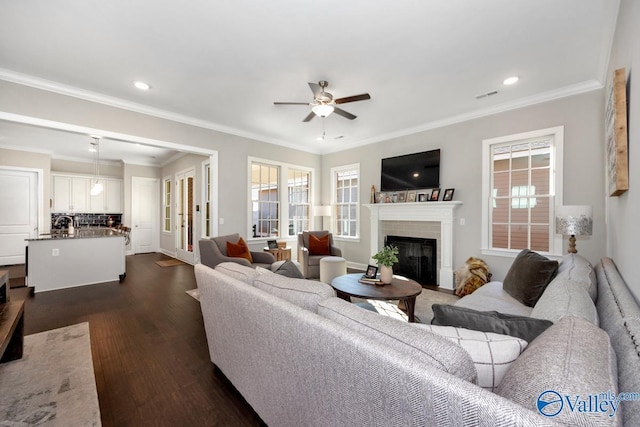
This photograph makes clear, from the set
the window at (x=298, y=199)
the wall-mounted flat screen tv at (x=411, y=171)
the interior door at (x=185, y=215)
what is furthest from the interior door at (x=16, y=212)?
the wall-mounted flat screen tv at (x=411, y=171)

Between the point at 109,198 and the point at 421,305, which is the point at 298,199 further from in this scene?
the point at 109,198

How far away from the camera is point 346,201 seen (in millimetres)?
6285

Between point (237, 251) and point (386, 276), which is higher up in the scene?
point (237, 251)

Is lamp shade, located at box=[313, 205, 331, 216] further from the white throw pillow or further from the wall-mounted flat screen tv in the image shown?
the white throw pillow

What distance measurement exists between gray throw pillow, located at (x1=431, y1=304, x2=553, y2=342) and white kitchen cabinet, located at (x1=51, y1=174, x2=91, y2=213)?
9415 millimetres

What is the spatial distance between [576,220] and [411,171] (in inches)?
102

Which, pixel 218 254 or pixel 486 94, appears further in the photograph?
pixel 218 254

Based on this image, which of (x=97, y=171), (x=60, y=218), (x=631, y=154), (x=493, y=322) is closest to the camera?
(x=493, y=322)

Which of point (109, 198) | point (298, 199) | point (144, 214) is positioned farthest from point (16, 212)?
point (298, 199)

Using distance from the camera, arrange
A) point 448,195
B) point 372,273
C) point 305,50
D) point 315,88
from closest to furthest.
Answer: point 305,50, point 315,88, point 372,273, point 448,195

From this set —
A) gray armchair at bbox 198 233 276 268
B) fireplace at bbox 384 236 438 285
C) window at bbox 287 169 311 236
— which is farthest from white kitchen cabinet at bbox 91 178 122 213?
fireplace at bbox 384 236 438 285

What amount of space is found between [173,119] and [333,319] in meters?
4.46

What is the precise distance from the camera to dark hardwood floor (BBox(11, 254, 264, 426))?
1.68 meters

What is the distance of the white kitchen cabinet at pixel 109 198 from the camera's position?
758 centimetres
